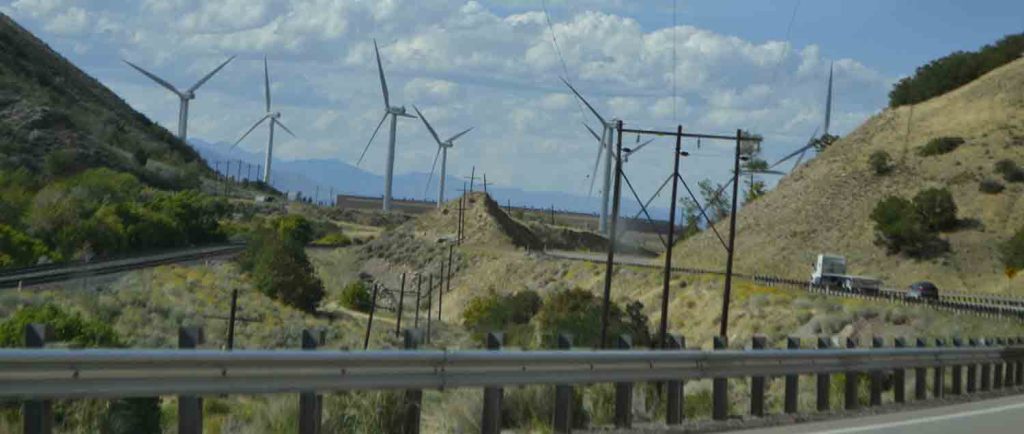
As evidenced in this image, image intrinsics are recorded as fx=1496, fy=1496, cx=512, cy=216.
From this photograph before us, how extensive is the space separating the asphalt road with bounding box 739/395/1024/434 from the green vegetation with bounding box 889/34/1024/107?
373 ft

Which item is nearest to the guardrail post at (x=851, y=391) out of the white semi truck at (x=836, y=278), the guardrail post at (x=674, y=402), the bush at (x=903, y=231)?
the guardrail post at (x=674, y=402)

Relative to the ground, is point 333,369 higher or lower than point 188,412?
higher

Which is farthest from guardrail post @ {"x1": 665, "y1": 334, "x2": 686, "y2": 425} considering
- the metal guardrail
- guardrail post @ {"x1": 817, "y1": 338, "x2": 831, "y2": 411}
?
guardrail post @ {"x1": 817, "y1": 338, "x2": 831, "y2": 411}

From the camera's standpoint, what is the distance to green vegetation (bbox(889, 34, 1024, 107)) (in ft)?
428

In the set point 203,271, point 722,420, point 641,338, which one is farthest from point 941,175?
point 722,420

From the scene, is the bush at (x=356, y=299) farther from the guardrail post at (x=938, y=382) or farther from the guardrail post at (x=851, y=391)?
the guardrail post at (x=851, y=391)

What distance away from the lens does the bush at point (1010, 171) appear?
102 meters

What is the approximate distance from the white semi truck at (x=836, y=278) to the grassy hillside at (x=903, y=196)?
7.79 meters

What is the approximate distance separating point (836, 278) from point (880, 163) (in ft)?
105

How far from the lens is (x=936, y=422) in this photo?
16922mm

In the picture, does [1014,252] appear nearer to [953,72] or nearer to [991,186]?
[991,186]

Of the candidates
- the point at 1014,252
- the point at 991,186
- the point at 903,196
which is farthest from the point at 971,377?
the point at 903,196

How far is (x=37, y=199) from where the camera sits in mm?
80875

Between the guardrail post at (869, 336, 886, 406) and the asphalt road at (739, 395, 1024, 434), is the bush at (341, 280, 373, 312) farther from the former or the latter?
the guardrail post at (869, 336, 886, 406)
